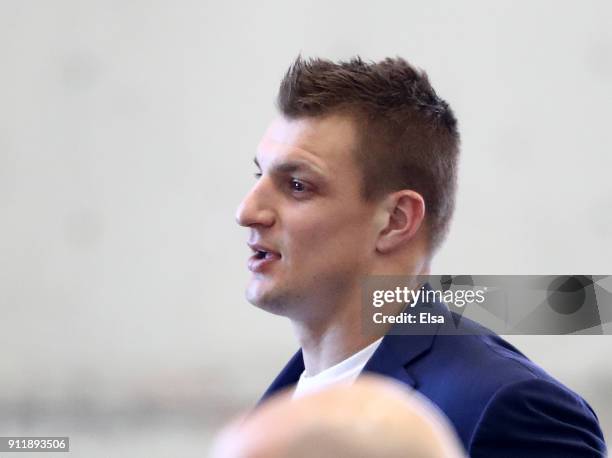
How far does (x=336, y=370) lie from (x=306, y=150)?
39 cm

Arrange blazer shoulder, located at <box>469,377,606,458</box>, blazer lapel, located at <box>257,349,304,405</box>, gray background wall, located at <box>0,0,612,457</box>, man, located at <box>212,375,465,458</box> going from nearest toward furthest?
1. man, located at <box>212,375,465,458</box>
2. blazer shoulder, located at <box>469,377,606,458</box>
3. blazer lapel, located at <box>257,349,304,405</box>
4. gray background wall, located at <box>0,0,612,457</box>

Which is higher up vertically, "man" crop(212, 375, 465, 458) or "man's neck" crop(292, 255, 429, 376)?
"man's neck" crop(292, 255, 429, 376)

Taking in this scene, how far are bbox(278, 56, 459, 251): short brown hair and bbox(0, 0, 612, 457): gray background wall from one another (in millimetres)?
1272

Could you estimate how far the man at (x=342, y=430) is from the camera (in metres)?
0.75

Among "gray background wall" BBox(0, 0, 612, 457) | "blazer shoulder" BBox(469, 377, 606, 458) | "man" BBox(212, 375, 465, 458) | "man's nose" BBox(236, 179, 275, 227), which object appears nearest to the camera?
"man" BBox(212, 375, 465, 458)

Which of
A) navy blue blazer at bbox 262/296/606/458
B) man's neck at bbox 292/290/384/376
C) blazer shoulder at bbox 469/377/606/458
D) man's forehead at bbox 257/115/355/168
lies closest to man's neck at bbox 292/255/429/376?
man's neck at bbox 292/290/384/376

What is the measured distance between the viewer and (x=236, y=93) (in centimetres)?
344

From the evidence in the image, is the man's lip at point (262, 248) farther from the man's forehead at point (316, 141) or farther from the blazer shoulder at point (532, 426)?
the blazer shoulder at point (532, 426)

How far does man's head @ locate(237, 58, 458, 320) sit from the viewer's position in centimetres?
190

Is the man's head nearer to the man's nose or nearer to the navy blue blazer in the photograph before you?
the man's nose

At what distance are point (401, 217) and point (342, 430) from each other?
4.05 feet

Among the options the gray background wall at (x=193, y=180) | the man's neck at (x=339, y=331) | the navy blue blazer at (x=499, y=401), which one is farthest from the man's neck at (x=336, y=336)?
the gray background wall at (x=193, y=180)

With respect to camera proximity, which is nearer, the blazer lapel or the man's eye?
the man's eye

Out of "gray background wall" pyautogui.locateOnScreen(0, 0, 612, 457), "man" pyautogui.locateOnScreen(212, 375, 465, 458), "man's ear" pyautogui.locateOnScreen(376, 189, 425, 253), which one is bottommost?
"man" pyautogui.locateOnScreen(212, 375, 465, 458)
